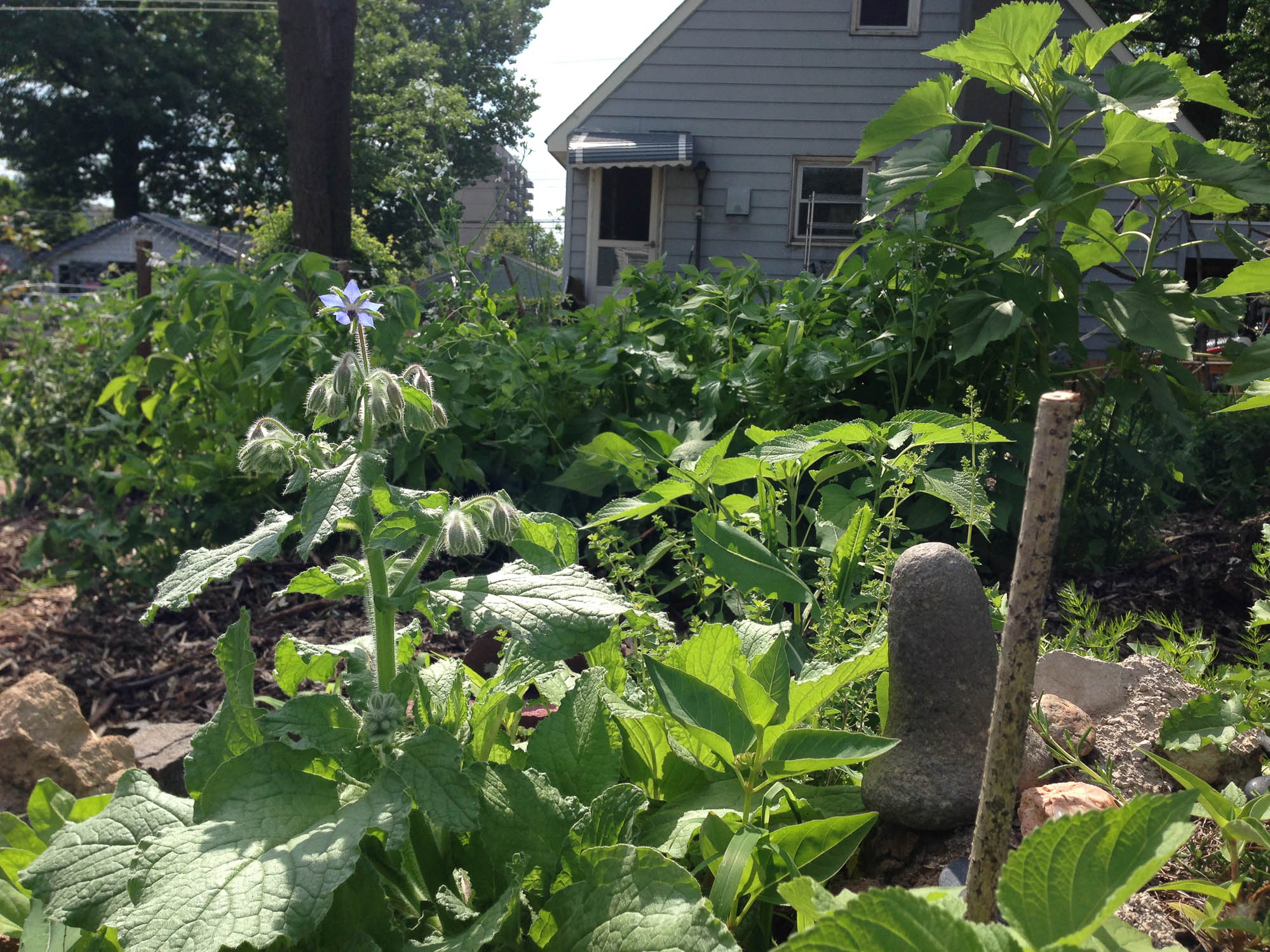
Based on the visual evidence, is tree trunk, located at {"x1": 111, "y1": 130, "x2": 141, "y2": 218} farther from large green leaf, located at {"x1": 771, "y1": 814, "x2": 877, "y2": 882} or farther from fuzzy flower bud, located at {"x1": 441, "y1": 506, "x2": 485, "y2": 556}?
large green leaf, located at {"x1": 771, "y1": 814, "x2": 877, "y2": 882}

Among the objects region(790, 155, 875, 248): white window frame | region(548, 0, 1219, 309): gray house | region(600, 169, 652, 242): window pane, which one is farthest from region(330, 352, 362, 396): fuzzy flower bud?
region(600, 169, 652, 242): window pane

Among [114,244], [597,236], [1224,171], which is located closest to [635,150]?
[597,236]

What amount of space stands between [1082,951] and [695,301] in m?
3.00

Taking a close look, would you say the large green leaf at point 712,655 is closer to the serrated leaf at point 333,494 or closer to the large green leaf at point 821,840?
the large green leaf at point 821,840

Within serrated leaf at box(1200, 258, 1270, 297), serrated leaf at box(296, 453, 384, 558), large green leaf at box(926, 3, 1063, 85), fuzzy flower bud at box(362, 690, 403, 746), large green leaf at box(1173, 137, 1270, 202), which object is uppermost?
large green leaf at box(926, 3, 1063, 85)

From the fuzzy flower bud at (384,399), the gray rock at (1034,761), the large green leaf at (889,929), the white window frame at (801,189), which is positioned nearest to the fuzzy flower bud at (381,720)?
the fuzzy flower bud at (384,399)

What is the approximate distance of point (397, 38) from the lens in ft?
119

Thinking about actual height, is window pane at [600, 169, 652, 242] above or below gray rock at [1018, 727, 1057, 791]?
above

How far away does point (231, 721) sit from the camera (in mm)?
1341

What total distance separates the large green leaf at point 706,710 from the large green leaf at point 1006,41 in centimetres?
221

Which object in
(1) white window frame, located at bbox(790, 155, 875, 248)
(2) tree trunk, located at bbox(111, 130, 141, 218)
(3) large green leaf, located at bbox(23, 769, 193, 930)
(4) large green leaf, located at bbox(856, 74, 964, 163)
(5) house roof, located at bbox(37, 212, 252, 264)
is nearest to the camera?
(3) large green leaf, located at bbox(23, 769, 193, 930)

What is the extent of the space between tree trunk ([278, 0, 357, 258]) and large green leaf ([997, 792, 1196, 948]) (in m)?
7.84

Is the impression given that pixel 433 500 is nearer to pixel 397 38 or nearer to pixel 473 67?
pixel 397 38

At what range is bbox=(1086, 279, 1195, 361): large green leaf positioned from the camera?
2629 mm
